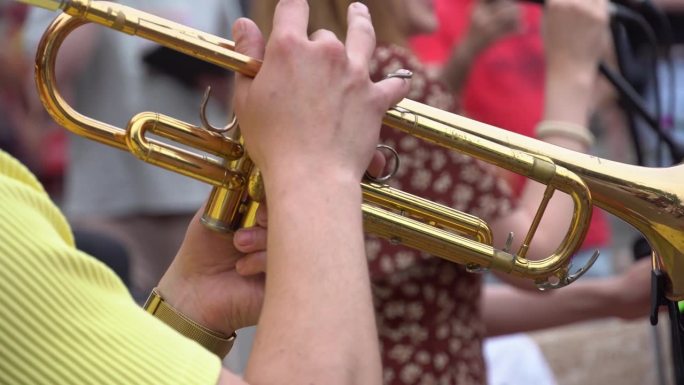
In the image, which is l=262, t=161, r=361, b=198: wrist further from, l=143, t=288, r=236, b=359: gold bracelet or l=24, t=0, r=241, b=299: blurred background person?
l=24, t=0, r=241, b=299: blurred background person

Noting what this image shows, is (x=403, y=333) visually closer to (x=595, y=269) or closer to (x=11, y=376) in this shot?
(x=11, y=376)

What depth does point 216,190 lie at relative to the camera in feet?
4.62

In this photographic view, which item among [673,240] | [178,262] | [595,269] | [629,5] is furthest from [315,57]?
[595,269]

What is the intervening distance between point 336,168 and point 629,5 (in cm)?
130

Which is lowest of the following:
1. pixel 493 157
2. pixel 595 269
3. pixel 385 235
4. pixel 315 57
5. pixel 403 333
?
pixel 595 269

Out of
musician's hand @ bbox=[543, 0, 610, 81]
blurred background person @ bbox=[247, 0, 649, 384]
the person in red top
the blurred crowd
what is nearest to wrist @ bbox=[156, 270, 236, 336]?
blurred background person @ bbox=[247, 0, 649, 384]

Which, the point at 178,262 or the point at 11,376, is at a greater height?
the point at 11,376

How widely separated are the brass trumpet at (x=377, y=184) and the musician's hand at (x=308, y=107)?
3.1 inches

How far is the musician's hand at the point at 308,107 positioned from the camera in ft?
3.76

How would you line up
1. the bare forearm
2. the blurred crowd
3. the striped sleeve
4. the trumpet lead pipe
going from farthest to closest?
the blurred crowd < the trumpet lead pipe < the bare forearm < the striped sleeve

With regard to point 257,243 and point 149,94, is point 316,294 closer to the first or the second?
point 257,243

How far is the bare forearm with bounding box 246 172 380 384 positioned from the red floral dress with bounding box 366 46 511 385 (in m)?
0.85

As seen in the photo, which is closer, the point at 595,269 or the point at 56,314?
the point at 56,314

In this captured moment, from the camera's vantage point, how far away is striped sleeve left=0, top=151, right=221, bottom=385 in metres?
0.96
